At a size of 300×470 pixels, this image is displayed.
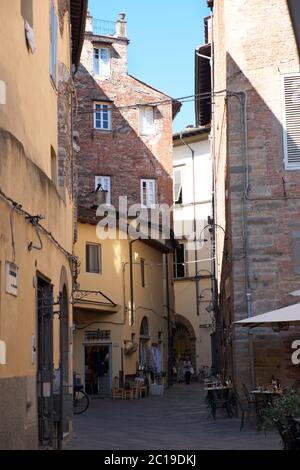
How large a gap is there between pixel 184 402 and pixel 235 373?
841 cm

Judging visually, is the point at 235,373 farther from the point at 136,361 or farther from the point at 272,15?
the point at 136,361

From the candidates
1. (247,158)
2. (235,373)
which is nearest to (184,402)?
(235,373)

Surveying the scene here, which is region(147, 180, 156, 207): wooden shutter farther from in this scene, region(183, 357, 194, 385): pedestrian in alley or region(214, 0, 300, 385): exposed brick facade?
region(214, 0, 300, 385): exposed brick facade

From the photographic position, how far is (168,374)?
34.6 m

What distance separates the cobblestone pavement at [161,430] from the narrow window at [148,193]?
12590 mm

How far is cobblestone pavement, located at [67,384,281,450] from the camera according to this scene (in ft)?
42.0

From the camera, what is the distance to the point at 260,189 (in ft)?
56.0

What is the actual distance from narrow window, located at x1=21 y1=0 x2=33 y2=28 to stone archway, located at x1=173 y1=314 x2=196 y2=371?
30.4 meters

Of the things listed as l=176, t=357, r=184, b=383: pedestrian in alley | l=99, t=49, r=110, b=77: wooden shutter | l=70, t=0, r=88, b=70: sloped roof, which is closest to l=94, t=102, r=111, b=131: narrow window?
l=99, t=49, r=110, b=77: wooden shutter

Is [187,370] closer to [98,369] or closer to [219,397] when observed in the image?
[98,369]

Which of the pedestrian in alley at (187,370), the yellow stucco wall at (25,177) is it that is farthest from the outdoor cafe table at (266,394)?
the pedestrian in alley at (187,370)

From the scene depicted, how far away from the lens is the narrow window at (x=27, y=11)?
35.6ft

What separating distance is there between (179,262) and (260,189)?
24764 mm

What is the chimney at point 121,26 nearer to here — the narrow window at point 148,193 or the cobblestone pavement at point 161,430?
the narrow window at point 148,193
